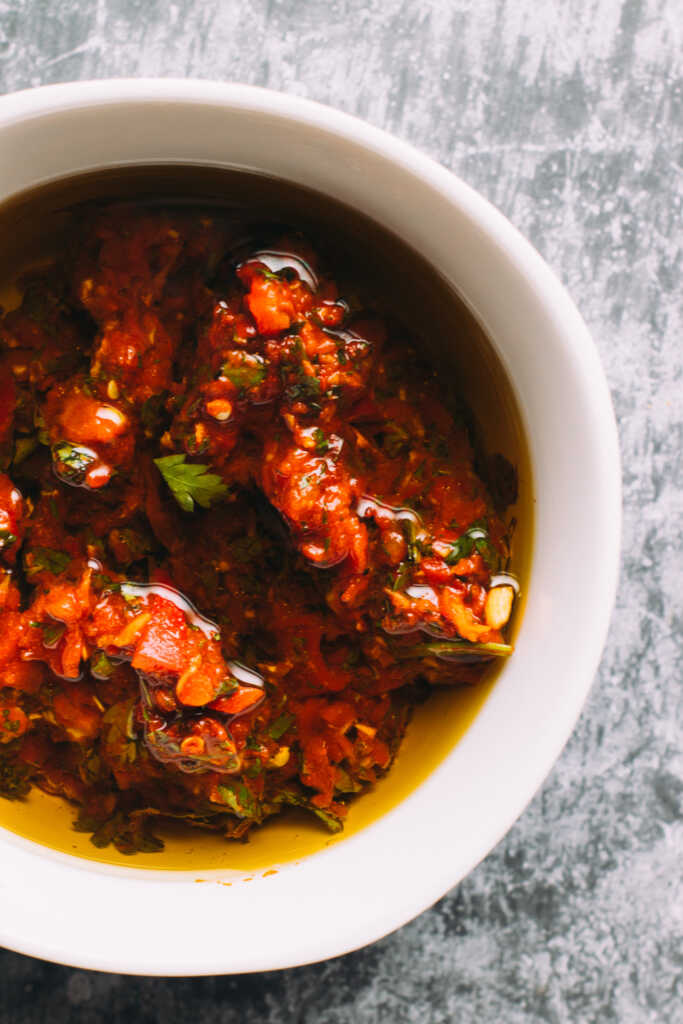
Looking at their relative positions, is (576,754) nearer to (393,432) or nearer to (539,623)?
(539,623)

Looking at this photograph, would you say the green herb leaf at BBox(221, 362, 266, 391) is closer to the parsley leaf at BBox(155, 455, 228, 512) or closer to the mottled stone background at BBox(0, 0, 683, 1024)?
the parsley leaf at BBox(155, 455, 228, 512)

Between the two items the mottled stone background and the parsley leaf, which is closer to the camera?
the parsley leaf

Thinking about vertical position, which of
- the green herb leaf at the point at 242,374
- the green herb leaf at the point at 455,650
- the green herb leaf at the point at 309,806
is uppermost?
the green herb leaf at the point at 242,374

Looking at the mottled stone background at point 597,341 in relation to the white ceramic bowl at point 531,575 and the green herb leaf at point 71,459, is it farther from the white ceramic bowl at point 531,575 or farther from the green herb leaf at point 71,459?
the green herb leaf at point 71,459

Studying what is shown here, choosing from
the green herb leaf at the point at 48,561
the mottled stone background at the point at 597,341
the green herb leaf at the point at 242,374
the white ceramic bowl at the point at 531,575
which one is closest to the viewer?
the white ceramic bowl at the point at 531,575

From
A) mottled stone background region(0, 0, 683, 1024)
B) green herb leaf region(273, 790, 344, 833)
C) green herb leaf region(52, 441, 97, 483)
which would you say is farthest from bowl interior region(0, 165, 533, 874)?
mottled stone background region(0, 0, 683, 1024)

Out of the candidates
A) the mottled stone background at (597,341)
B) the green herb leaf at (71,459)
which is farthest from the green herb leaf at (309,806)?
the green herb leaf at (71,459)

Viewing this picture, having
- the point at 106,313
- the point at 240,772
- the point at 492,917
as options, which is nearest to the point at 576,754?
the point at 492,917

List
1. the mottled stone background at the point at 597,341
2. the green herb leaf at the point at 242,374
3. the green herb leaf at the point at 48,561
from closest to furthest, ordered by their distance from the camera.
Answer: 1. the green herb leaf at the point at 242,374
2. the green herb leaf at the point at 48,561
3. the mottled stone background at the point at 597,341
